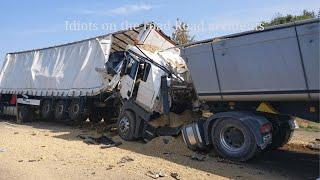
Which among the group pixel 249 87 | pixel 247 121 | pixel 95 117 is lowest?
pixel 247 121

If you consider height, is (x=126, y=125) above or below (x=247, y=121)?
above

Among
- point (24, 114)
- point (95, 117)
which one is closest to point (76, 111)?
point (95, 117)

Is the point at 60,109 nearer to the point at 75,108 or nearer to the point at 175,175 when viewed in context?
the point at 75,108

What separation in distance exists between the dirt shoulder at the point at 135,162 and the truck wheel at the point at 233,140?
20cm

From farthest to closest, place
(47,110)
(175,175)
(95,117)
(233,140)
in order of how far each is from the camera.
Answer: (47,110) → (95,117) → (233,140) → (175,175)

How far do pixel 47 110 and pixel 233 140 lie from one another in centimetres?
1050

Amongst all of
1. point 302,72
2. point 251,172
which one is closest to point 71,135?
point 251,172

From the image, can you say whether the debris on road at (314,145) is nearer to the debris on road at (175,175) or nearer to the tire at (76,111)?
the debris on road at (175,175)

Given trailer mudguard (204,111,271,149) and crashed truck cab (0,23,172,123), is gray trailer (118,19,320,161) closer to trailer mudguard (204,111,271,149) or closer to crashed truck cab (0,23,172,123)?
trailer mudguard (204,111,271,149)

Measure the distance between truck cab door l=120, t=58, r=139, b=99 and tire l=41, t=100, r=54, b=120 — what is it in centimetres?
601

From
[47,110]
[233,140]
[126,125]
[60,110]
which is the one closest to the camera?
[233,140]

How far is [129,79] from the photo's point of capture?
12.5m

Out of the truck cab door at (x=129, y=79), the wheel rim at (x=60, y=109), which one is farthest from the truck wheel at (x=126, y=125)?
the wheel rim at (x=60, y=109)

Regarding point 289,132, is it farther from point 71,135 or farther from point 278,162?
point 71,135
